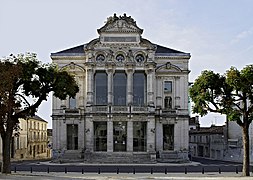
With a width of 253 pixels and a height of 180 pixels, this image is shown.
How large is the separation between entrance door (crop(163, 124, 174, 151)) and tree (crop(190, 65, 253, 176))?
2872 centimetres

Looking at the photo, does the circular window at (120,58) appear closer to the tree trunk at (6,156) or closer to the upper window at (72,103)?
the upper window at (72,103)

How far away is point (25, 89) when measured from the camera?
35.0 m

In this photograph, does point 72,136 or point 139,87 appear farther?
point 72,136

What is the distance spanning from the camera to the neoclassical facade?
59812 millimetres

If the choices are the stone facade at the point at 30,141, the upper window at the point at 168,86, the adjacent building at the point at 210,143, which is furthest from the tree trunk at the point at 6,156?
the adjacent building at the point at 210,143

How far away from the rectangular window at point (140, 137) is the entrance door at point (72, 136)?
7.91 meters

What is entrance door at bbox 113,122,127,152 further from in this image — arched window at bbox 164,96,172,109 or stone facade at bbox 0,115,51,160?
stone facade at bbox 0,115,51,160

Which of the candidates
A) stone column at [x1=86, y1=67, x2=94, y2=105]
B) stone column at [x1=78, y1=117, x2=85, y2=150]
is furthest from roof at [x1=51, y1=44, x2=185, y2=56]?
stone column at [x1=78, y1=117, x2=85, y2=150]

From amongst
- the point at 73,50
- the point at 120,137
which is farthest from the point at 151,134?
the point at 73,50

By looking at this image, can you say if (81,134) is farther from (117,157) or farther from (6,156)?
(6,156)

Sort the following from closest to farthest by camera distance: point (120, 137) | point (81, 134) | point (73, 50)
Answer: point (120, 137) < point (81, 134) < point (73, 50)

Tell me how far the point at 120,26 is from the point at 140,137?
1445cm

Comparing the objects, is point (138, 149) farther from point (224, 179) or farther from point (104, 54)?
point (224, 179)

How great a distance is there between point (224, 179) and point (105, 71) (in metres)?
33.2
